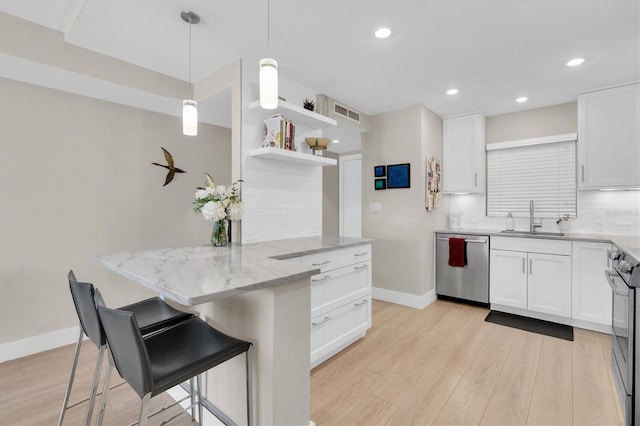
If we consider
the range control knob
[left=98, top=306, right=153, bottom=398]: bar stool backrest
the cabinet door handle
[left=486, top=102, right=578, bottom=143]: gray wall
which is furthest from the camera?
[left=486, top=102, right=578, bottom=143]: gray wall

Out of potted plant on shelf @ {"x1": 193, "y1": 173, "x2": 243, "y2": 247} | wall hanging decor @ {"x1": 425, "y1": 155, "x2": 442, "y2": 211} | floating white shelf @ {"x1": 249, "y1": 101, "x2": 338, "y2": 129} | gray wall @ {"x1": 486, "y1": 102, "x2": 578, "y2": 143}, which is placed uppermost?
gray wall @ {"x1": 486, "y1": 102, "x2": 578, "y2": 143}

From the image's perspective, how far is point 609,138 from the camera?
310cm

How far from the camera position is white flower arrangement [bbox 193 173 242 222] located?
224 centimetres

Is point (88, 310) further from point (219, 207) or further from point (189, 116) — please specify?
point (189, 116)

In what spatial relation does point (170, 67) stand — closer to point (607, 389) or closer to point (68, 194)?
point (68, 194)

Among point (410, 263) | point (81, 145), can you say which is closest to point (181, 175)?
point (81, 145)

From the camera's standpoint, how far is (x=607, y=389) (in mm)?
2049

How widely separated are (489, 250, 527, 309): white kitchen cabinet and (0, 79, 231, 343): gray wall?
3724 mm

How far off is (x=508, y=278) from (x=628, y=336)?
1819mm

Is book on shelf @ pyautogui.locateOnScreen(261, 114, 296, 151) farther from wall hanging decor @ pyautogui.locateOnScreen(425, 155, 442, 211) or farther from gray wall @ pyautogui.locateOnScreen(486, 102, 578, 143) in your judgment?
gray wall @ pyautogui.locateOnScreen(486, 102, 578, 143)

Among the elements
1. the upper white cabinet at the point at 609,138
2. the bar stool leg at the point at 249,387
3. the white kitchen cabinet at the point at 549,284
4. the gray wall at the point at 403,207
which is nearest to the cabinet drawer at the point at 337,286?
the bar stool leg at the point at 249,387

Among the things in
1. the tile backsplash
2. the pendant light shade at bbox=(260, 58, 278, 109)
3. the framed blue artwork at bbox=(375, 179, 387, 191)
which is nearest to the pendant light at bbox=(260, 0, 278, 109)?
the pendant light shade at bbox=(260, 58, 278, 109)

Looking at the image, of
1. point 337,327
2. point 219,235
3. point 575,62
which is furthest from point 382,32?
point 337,327

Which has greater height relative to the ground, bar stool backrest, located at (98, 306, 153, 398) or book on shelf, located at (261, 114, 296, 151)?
book on shelf, located at (261, 114, 296, 151)
